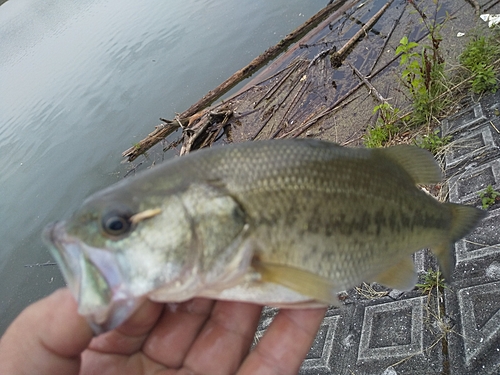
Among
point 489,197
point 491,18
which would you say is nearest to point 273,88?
point 491,18

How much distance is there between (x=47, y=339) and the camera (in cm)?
168

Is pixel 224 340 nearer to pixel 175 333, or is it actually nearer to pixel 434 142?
pixel 175 333

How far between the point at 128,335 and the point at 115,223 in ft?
2.40

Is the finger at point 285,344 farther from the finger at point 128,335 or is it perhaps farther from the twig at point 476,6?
the twig at point 476,6

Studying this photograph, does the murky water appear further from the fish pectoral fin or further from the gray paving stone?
the gray paving stone

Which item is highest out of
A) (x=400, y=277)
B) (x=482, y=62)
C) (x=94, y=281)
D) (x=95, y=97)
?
(x=95, y=97)

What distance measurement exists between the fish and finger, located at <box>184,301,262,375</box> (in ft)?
1.26

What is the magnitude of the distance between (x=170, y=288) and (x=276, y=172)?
2.46ft

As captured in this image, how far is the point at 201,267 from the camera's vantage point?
1.70 m

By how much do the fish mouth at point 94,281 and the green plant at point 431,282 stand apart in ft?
8.11

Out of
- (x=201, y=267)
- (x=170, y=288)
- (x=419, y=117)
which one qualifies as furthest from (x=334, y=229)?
(x=419, y=117)

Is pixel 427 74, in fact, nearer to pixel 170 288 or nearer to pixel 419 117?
pixel 419 117

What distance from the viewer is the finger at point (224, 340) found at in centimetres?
210

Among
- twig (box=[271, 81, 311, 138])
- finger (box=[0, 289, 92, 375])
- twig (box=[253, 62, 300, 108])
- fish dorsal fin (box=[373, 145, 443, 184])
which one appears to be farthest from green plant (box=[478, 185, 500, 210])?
twig (box=[253, 62, 300, 108])
